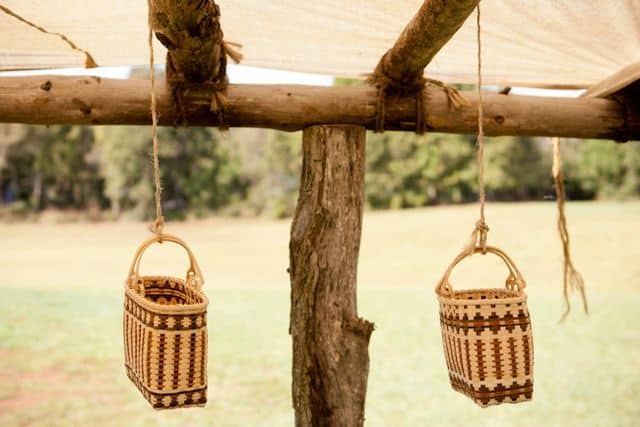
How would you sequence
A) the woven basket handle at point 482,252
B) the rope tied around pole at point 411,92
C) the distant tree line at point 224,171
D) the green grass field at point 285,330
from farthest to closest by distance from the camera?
the distant tree line at point 224,171 → the green grass field at point 285,330 → the rope tied around pole at point 411,92 → the woven basket handle at point 482,252

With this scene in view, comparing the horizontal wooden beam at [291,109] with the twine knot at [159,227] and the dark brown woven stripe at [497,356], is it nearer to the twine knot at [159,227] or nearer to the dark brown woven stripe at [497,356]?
the twine knot at [159,227]

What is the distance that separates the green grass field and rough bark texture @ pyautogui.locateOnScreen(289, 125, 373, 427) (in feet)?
11.8

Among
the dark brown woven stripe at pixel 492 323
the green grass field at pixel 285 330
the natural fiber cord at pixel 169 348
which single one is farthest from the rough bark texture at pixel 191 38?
the green grass field at pixel 285 330

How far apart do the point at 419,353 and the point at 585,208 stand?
18.8 m

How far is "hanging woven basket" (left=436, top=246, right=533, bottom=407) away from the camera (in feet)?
5.17

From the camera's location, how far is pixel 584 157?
2745 cm

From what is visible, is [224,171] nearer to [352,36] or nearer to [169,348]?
[352,36]

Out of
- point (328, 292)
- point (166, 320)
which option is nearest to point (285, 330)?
point (328, 292)

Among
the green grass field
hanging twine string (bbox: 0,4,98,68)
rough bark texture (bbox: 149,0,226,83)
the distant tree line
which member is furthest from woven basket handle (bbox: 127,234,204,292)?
the distant tree line

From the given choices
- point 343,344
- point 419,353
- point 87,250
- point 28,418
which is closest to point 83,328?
point 28,418

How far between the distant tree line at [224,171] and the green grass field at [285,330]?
25.8ft

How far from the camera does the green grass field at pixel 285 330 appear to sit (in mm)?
5625

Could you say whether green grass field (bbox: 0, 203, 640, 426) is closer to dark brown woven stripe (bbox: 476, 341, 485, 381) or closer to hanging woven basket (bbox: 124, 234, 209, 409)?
dark brown woven stripe (bbox: 476, 341, 485, 381)

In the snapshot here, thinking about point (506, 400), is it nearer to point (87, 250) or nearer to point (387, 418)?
point (387, 418)
